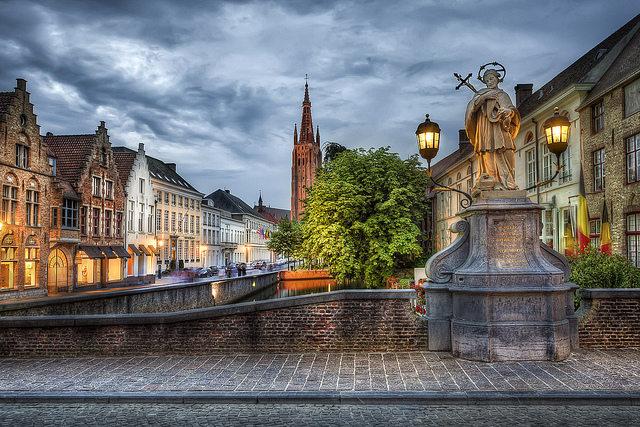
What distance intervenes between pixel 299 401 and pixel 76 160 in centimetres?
3584

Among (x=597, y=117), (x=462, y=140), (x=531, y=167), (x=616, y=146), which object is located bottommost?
(x=616, y=146)

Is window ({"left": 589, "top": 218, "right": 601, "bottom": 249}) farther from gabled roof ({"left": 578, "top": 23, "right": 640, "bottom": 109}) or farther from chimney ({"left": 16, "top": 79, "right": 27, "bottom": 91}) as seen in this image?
chimney ({"left": 16, "top": 79, "right": 27, "bottom": 91})

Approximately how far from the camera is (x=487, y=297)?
874 centimetres

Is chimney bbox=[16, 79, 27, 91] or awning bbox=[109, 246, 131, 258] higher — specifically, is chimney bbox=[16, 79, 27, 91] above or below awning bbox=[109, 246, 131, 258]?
above

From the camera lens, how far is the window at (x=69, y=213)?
33281 millimetres

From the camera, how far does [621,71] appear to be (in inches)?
811

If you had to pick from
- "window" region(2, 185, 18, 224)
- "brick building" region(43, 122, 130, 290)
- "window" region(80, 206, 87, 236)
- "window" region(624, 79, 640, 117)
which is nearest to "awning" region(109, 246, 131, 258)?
"brick building" region(43, 122, 130, 290)

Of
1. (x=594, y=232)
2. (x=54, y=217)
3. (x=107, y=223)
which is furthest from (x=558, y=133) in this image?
(x=107, y=223)

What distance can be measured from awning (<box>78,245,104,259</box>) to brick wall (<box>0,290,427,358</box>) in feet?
92.6

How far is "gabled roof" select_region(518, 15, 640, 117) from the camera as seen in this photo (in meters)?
23.0

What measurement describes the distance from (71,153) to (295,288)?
22329 millimetres

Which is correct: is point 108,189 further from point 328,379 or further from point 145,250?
point 328,379

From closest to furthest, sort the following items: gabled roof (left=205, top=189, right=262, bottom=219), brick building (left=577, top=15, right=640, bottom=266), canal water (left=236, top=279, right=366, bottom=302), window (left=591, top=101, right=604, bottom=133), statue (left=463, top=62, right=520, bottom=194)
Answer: statue (left=463, top=62, right=520, bottom=194)
brick building (left=577, top=15, right=640, bottom=266)
window (left=591, top=101, right=604, bottom=133)
canal water (left=236, top=279, right=366, bottom=302)
gabled roof (left=205, top=189, right=262, bottom=219)

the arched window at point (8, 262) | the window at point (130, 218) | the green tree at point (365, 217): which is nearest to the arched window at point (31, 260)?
the arched window at point (8, 262)
